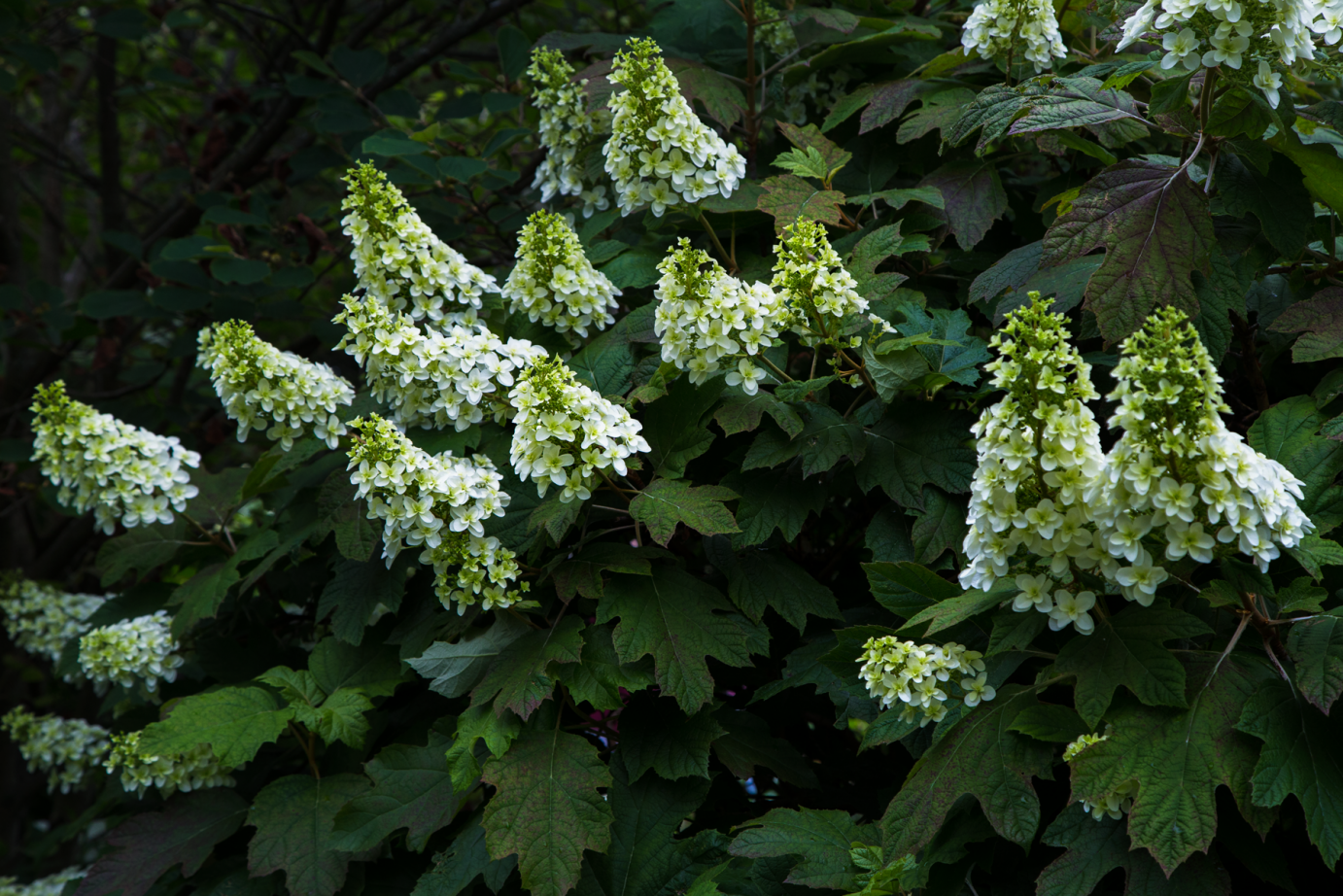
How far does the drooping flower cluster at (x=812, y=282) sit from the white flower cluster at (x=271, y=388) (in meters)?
Result: 1.27

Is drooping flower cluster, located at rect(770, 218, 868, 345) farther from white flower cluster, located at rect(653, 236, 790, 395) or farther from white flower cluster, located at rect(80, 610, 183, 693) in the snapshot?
white flower cluster, located at rect(80, 610, 183, 693)

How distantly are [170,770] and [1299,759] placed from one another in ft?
8.69

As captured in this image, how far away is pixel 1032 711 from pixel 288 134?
6.29 meters

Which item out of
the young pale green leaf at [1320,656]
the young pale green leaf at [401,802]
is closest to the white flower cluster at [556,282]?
the young pale green leaf at [401,802]

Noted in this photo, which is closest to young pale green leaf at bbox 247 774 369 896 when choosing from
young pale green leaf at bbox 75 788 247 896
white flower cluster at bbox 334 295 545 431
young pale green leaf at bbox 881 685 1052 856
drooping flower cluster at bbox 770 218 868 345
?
young pale green leaf at bbox 75 788 247 896

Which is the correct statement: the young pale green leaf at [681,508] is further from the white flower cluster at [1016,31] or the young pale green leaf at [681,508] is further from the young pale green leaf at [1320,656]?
the white flower cluster at [1016,31]

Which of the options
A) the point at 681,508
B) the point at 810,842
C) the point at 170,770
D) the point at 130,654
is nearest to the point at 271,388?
the point at 130,654

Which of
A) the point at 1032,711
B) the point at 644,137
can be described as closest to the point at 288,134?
the point at 644,137

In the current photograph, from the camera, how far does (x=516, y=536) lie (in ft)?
7.51

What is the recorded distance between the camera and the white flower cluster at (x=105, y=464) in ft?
9.31

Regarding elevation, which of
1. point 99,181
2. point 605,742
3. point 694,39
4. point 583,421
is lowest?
point 605,742

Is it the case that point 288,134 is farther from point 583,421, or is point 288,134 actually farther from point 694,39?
point 583,421

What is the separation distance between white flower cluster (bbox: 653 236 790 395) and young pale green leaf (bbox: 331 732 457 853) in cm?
109

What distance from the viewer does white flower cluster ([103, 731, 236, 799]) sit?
2.74 meters
